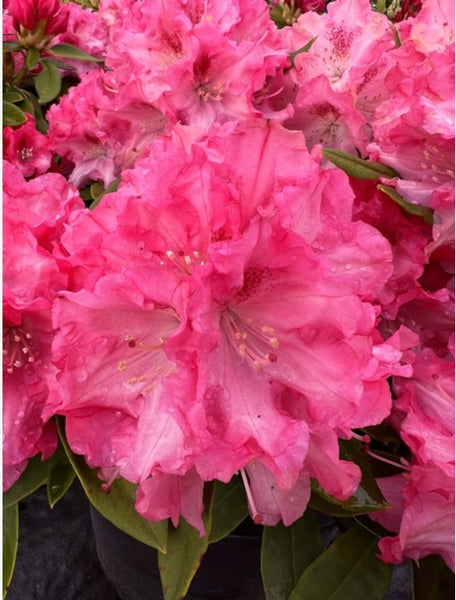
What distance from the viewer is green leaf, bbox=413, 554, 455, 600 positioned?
625 mm

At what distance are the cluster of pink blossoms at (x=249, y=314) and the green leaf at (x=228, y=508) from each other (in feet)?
0.47

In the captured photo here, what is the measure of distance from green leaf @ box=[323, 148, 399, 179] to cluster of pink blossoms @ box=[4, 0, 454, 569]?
0.04ft

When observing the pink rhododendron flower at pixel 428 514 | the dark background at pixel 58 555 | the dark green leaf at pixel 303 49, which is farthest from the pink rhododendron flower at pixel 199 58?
the dark background at pixel 58 555

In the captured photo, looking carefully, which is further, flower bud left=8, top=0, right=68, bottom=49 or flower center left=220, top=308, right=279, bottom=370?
flower bud left=8, top=0, right=68, bottom=49

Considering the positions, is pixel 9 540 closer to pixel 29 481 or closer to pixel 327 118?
pixel 29 481

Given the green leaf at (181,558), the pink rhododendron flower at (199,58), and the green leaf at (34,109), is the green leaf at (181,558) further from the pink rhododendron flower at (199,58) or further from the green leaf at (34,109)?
the green leaf at (34,109)

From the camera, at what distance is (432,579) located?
63 centimetres

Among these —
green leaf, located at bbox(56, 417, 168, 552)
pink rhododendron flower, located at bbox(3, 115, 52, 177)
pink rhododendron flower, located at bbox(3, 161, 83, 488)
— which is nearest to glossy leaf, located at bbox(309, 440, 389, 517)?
green leaf, located at bbox(56, 417, 168, 552)

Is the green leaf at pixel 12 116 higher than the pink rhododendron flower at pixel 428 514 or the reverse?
higher

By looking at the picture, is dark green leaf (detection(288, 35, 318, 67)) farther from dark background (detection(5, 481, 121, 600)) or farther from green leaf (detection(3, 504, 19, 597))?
dark background (detection(5, 481, 121, 600))

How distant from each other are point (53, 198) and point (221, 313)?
0.18 meters

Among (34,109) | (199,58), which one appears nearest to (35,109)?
(34,109)

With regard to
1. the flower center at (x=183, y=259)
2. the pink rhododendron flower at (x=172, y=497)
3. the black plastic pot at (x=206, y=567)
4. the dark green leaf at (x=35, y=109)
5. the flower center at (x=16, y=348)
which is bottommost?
the black plastic pot at (x=206, y=567)

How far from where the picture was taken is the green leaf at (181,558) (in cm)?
59
